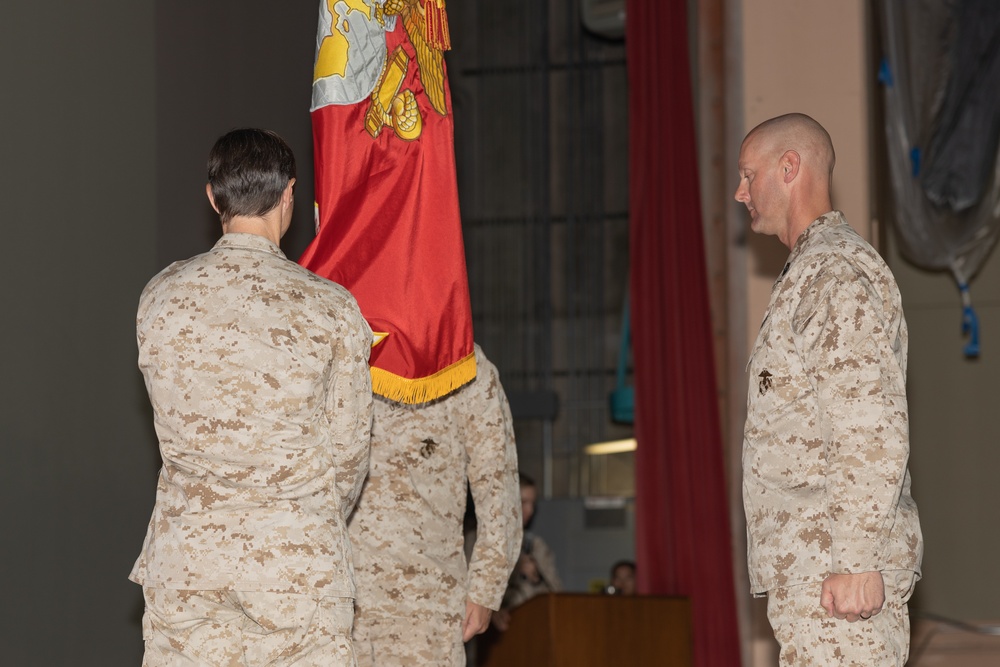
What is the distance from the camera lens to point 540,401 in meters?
10.4

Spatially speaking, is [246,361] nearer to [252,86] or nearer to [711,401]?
[252,86]

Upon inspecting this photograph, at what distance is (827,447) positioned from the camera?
6.46 ft

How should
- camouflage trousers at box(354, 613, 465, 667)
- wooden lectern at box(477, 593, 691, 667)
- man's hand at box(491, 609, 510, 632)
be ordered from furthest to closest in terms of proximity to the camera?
man's hand at box(491, 609, 510, 632)
wooden lectern at box(477, 593, 691, 667)
camouflage trousers at box(354, 613, 465, 667)

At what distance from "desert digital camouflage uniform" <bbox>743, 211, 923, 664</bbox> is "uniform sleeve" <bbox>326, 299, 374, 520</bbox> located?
27.6 inches

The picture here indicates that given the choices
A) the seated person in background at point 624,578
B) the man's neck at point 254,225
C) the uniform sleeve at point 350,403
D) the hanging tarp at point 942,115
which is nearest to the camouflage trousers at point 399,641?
the uniform sleeve at point 350,403

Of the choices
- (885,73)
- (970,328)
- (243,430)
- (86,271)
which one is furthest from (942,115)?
(243,430)

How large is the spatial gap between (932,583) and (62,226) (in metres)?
5.44

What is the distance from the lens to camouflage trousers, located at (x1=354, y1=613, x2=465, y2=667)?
2521 millimetres

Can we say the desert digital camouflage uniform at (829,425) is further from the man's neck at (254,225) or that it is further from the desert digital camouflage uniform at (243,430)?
the man's neck at (254,225)

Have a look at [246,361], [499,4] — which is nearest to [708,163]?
[246,361]

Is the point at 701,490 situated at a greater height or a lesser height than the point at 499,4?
lesser

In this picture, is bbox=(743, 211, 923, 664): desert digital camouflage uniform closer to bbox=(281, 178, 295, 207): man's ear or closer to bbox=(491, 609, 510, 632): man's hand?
bbox=(281, 178, 295, 207): man's ear

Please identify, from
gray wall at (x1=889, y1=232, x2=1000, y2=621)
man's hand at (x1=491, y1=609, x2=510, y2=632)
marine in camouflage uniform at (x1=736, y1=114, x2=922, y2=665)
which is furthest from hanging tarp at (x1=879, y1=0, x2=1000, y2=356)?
marine in camouflage uniform at (x1=736, y1=114, x2=922, y2=665)

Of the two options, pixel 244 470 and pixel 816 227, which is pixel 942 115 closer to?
pixel 816 227
